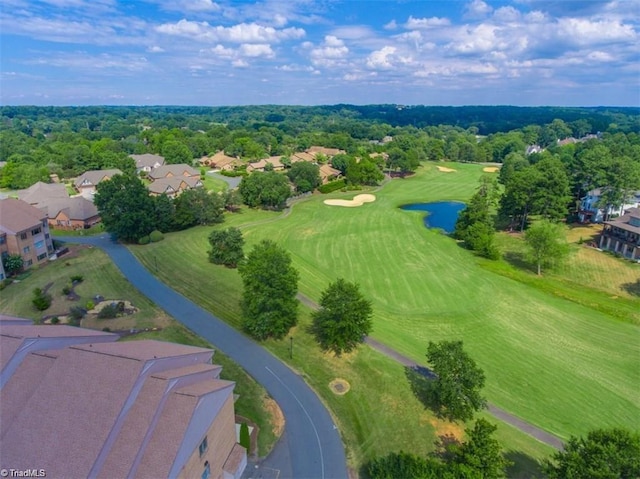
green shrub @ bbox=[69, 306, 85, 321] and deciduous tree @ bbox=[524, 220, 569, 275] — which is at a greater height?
→ deciduous tree @ bbox=[524, 220, 569, 275]

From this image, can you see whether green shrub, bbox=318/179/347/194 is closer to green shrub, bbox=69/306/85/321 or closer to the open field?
the open field

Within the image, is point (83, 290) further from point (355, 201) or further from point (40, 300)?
point (355, 201)

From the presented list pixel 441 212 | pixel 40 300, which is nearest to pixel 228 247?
pixel 40 300

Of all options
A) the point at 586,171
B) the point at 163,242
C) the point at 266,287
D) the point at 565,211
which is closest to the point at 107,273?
the point at 163,242

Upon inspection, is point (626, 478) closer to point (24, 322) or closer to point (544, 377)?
point (544, 377)

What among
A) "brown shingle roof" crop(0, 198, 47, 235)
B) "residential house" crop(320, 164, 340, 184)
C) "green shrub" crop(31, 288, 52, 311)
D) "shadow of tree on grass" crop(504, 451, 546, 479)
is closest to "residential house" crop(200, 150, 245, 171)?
"residential house" crop(320, 164, 340, 184)

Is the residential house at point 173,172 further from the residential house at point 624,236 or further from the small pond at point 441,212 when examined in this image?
the residential house at point 624,236
